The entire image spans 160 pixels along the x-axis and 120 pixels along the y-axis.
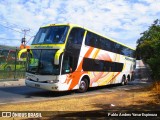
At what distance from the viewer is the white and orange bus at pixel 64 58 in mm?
17312

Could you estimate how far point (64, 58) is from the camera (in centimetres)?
1741

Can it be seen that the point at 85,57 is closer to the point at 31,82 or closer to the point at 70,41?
the point at 70,41

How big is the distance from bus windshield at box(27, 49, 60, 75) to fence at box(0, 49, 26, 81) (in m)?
9.81

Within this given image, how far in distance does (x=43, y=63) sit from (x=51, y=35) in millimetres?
1658

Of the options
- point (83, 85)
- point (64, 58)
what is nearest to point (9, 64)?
point (83, 85)

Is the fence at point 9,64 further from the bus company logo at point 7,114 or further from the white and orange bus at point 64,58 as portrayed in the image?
the bus company logo at point 7,114

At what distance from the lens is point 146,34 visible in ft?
131

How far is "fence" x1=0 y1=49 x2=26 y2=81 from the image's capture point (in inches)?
1091

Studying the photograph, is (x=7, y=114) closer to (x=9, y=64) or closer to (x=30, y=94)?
(x=30, y=94)

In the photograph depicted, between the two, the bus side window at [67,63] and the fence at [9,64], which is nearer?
the bus side window at [67,63]

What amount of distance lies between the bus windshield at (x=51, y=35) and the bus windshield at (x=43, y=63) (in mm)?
614

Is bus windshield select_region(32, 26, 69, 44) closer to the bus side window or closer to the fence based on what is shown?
the bus side window

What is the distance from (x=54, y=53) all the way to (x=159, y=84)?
21.3 ft

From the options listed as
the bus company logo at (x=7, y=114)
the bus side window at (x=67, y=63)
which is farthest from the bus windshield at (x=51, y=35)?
the bus company logo at (x=7, y=114)
